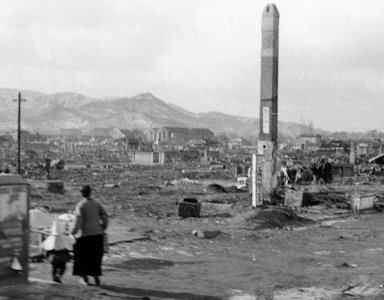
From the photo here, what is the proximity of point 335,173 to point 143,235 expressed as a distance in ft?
93.3

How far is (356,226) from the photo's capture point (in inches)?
690

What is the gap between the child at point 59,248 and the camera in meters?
8.39

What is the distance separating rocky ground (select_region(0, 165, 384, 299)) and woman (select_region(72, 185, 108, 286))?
0.87ft

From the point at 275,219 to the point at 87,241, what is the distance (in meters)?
9.84

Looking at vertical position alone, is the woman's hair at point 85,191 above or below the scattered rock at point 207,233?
above

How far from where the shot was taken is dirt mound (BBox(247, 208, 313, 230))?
55.3 feet

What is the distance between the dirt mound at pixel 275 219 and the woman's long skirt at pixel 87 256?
27.9 feet

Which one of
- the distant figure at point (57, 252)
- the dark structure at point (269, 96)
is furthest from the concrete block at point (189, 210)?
the distant figure at point (57, 252)

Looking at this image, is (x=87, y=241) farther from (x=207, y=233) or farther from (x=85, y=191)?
(x=207, y=233)

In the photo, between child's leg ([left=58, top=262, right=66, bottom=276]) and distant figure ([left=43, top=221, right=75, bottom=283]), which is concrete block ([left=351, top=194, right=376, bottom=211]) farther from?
child's leg ([left=58, top=262, right=66, bottom=276])

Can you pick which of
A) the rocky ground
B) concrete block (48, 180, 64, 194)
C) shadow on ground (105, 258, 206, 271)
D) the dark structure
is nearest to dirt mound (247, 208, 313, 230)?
the rocky ground

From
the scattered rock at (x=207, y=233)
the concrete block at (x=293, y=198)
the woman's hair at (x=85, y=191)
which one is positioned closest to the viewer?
the woman's hair at (x=85, y=191)

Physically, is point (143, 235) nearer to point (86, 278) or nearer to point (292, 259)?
point (292, 259)

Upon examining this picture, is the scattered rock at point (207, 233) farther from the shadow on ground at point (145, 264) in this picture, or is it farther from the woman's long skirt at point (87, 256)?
the woman's long skirt at point (87, 256)
